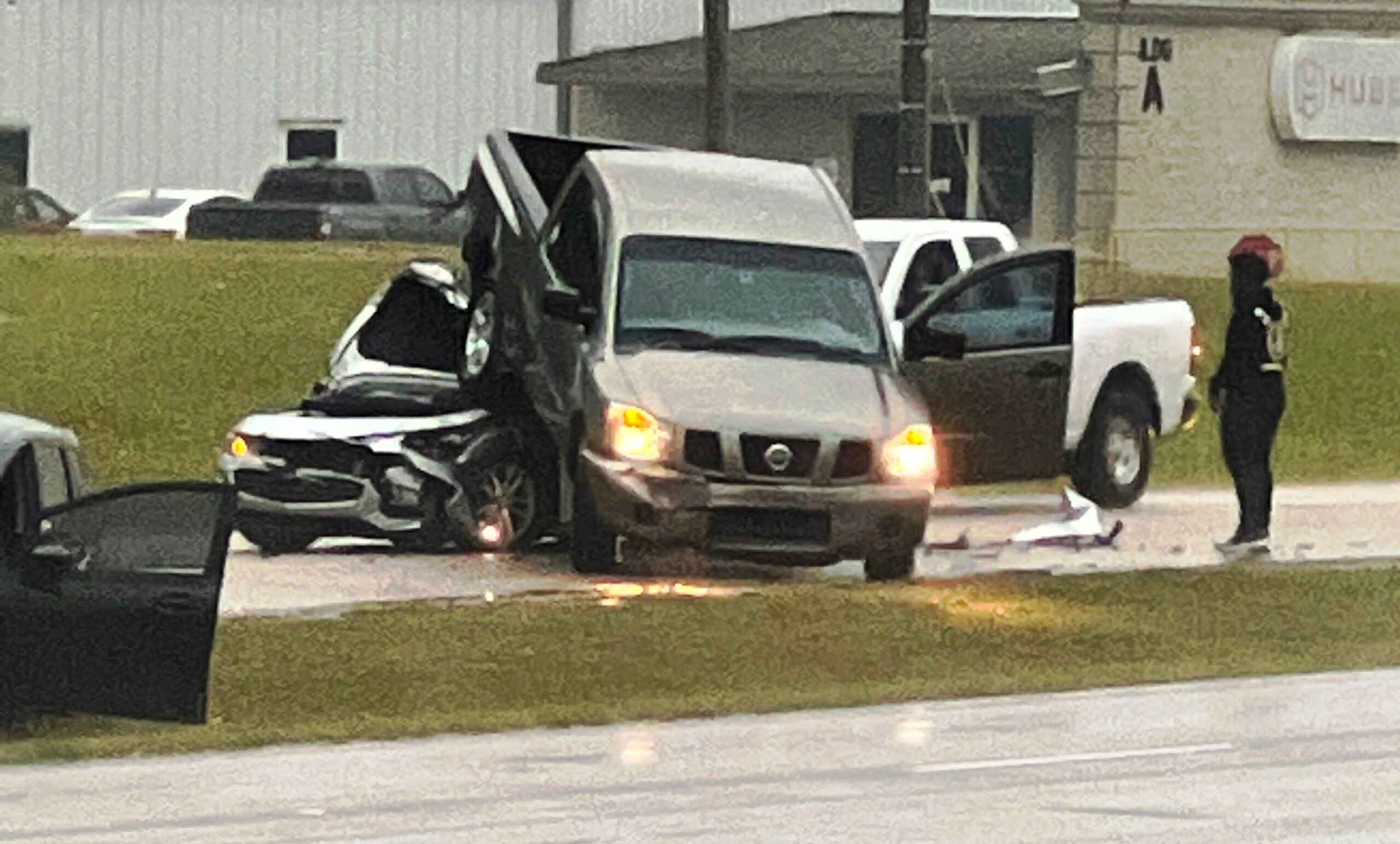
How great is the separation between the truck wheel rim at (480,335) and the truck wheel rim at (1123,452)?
215 inches

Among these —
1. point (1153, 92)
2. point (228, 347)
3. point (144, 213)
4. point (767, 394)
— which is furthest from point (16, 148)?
point (767, 394)

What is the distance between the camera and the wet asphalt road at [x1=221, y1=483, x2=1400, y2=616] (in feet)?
68.6

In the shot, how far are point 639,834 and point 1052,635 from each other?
25.1 feet

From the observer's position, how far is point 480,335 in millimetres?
23375

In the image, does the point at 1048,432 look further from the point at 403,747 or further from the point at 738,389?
the point at 403,747

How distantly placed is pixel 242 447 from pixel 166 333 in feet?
55.5

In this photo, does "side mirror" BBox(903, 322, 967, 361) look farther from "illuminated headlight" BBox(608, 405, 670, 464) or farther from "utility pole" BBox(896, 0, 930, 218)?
"utility pole" BBox(896, 0, 930, 218)

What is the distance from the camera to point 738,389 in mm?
21297

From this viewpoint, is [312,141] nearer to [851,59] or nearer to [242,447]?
[851,59]

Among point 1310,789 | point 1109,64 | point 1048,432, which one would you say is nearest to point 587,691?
point 1310,789

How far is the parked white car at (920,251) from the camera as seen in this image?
26812mm

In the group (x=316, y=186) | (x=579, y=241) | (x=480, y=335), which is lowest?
(x=316, y=186)

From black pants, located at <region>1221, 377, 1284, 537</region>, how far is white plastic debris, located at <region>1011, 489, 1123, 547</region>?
1106mm

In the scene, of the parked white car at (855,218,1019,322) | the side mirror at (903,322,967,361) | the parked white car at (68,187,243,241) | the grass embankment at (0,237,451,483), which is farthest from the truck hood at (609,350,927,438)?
the parked white car at (68,187,243,241)
